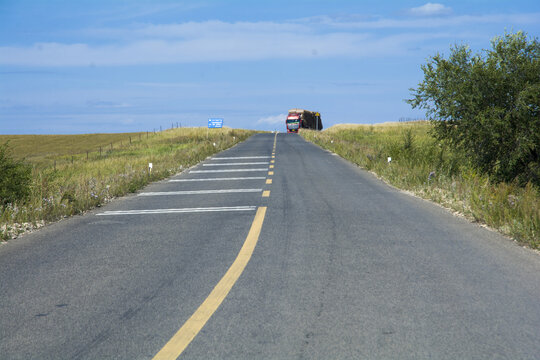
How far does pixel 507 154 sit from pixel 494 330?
9.91 meters

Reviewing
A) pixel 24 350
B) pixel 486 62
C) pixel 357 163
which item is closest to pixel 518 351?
pixel 24 350

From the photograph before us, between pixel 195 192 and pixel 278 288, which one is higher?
pixel 278 288

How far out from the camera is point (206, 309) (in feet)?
15.0

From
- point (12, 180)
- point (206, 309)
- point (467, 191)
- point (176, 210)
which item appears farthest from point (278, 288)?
point (12, 180)

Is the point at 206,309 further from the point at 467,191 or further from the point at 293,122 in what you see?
the point at 293,122

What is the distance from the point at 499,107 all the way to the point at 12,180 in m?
11.7

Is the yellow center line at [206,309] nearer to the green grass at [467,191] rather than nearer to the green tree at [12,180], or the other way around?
the green grass at [467,191]

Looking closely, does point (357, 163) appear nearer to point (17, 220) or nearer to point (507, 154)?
point (507, 154)

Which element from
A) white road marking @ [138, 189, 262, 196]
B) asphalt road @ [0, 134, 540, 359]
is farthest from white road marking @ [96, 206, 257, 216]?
white road marking @ [138, 189, 262, 196]

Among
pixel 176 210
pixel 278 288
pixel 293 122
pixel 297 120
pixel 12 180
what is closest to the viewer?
pixel 278 288

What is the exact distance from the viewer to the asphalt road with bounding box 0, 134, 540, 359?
383cm

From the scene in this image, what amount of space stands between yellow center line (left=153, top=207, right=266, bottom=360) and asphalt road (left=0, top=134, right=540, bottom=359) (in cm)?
5

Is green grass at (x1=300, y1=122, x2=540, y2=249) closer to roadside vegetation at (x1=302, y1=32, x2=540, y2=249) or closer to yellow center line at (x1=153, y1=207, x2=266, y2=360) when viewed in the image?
roadside vegetation at (x1=302, y1=32, x2=540, y2=249)

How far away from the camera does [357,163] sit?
2334 centimetres
